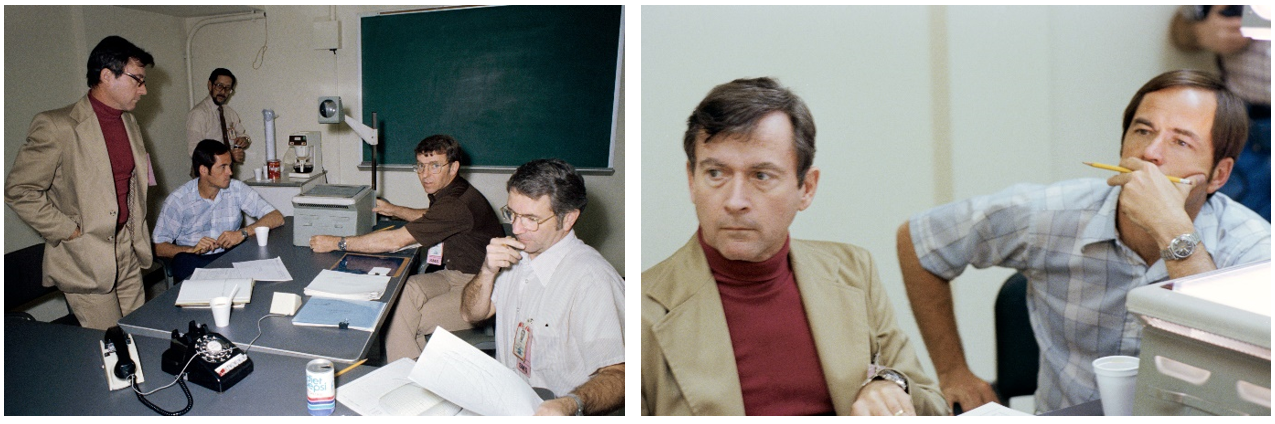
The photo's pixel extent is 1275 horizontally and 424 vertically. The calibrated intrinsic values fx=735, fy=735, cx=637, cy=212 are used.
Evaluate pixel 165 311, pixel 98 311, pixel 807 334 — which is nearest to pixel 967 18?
pixel 807 334

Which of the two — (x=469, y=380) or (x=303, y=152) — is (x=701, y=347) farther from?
(x=303, y=152)

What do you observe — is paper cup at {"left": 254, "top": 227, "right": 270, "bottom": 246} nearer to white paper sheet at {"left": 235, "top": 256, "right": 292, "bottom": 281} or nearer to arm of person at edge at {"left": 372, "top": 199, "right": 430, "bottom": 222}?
white paper sheet at {"left": 235, "top": 256, "right": 292, "bottom": 281}

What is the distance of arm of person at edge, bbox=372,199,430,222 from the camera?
11.1 feet

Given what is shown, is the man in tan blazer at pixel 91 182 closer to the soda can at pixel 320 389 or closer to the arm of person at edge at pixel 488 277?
the arm of person at edge at pixel 488 277

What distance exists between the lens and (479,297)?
2.41 metres

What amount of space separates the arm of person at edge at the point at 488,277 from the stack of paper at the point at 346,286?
28cm

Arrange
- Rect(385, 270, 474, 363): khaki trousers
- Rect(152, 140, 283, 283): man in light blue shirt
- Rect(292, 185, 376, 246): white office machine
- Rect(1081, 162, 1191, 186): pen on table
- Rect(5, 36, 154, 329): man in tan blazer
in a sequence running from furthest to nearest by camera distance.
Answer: Rect(152, 140, 283, 283): man in light blue shirt
Rect(292, 185, 376, 246): white office machine
Rect(385, 270, 474, 363): khaki trousers
Rect(5, 36, 154, 329): man in tan blazer
Rect(1081, 162, 1191, 186): pen on table

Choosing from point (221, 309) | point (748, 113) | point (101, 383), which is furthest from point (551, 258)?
point (101, 383)

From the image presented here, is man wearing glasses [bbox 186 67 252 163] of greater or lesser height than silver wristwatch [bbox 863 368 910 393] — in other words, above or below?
above

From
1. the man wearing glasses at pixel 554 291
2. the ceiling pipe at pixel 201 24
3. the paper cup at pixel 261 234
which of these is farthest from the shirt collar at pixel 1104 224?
the ceiling pipe at pixel 201 24

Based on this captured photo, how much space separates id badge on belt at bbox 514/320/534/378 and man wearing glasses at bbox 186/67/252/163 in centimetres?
184

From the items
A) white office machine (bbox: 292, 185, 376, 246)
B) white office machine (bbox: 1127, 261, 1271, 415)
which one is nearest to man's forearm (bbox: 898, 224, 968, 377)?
white office machine (bbox: 1127, 261, 1271, 415)

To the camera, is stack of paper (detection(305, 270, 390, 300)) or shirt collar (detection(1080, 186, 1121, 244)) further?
stack of paper (detection(305, 270, 390, 300))

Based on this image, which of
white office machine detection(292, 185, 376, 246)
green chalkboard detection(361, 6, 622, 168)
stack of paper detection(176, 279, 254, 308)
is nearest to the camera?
stack of paper detection(176, 279, 254, 308)
